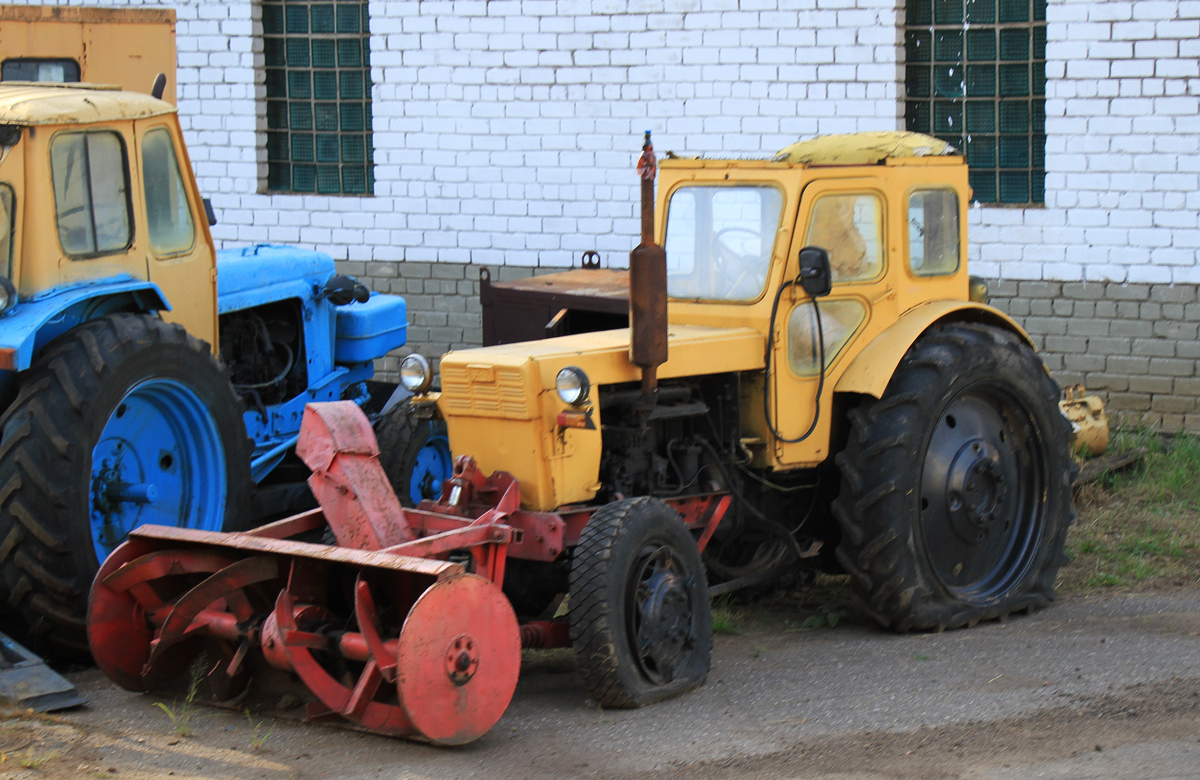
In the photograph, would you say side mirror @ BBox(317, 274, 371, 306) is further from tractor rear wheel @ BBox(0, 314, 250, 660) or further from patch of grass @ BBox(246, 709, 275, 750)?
patch of grass @ BBox(246, 709, 275, 750)

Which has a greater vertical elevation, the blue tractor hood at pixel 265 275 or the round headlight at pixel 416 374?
the blue tractor hood at pixel 265 275

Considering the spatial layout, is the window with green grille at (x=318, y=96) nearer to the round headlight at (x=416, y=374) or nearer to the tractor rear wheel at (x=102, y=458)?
the tractor rear wheel at (x=102, y=458)

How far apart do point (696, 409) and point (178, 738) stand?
2320mm

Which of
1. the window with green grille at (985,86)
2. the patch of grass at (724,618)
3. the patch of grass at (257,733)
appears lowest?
the patch of grass at (724,618)

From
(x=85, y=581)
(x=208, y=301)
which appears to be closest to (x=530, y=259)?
(x=208, y=301)

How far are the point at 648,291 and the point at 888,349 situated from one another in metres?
1.31

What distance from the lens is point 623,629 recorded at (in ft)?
16.4

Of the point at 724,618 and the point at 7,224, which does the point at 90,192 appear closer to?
the point at 7,224

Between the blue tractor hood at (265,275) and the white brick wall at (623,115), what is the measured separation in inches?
115

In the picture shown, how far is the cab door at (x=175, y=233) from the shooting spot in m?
6.46

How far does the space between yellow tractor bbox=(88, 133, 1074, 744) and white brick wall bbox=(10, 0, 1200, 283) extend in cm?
294

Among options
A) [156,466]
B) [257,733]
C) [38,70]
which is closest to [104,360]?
[156,466]

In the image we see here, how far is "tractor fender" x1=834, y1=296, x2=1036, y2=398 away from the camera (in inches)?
232

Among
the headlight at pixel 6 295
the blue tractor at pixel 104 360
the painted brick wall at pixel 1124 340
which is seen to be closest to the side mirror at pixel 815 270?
the blue tractor at pixel 104 360
